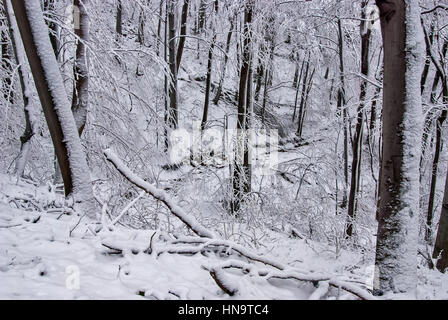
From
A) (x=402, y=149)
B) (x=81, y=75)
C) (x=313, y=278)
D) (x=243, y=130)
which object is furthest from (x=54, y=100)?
Result: (x=243, y=130)

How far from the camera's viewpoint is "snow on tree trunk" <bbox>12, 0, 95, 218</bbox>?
3.91 metres

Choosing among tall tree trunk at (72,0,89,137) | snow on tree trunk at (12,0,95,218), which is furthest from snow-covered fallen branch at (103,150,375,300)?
tall tree trunk at (72,0,89,137)

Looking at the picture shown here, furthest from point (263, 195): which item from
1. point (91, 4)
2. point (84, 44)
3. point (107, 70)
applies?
point (91, 4)

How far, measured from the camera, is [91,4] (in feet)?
22.0

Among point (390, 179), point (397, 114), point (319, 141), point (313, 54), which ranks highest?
point (313, 54)

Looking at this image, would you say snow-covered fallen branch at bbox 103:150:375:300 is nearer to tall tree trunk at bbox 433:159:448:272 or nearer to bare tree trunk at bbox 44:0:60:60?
tall tree trunk at bbox 433:159:448:272

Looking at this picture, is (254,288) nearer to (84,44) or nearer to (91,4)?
(84,44)

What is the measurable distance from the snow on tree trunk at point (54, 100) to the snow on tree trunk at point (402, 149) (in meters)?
3.31

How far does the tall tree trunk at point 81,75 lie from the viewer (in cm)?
538

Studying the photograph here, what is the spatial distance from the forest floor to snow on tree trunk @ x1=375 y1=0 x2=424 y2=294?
0.27 m

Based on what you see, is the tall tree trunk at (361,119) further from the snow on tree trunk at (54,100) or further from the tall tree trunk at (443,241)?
the snow on tree trunk at (54,100)

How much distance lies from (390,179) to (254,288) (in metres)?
1.45

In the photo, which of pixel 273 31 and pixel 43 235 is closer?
pixel 43 235

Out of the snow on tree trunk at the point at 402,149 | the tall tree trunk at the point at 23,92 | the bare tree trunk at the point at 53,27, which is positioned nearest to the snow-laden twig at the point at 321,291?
the snow on tree trunk at the point at 402,149
